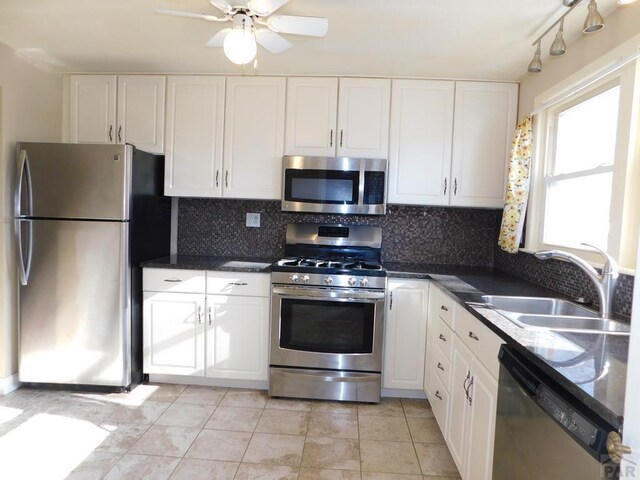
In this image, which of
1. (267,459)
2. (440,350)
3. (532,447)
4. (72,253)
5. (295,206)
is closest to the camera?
(532,447)

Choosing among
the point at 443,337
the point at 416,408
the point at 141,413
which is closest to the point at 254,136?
the point at 443,337

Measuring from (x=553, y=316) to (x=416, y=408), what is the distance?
1271mm

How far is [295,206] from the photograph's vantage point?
2699 millimetres

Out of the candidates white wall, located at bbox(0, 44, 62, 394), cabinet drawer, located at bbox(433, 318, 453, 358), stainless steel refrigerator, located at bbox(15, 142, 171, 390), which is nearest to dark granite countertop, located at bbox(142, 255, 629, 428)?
cabinet drawer, located at bbox(433, 318, 453, 358)

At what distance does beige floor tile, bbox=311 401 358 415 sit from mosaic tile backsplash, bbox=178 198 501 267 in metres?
1.15

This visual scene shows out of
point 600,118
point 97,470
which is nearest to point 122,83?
point 97,470

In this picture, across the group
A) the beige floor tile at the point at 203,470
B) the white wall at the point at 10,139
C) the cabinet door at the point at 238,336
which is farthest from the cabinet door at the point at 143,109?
the beige floor tile at the point at 203,470

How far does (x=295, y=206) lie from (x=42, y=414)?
6.70 ft

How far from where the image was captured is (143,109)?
2.78m

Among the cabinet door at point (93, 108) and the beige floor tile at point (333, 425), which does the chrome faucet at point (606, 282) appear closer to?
the beige floor tile at point (333, 425)

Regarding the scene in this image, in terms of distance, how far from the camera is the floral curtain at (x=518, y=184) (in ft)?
7.62

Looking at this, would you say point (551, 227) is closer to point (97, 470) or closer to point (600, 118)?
point (600, 118)

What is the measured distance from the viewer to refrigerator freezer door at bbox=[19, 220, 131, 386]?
242 cm

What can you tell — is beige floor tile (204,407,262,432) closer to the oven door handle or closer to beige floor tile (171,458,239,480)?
beige floor tile (171,458,239,480)
